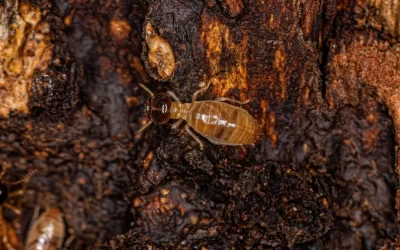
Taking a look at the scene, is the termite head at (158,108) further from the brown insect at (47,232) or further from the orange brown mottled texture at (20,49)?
the brown insect at (47,232)

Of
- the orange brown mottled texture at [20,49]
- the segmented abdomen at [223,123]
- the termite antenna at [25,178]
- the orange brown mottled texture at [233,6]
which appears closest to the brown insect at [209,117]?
the segmented abdomen at [223,123]

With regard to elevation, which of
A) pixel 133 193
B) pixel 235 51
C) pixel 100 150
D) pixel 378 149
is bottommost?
pixel 133 193

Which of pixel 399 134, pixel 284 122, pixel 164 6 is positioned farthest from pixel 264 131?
pixel 164 6

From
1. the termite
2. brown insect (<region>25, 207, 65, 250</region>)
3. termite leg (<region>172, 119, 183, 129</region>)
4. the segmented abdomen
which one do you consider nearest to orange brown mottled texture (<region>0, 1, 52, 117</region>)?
termite leg (<region>172, 119, 183, 129</region>)

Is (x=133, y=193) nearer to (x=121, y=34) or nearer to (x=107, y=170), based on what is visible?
(x=107, y=170)

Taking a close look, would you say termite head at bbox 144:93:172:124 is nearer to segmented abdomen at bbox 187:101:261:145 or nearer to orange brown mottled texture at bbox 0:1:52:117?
segmented abdomen at bbox 187:101:261:145

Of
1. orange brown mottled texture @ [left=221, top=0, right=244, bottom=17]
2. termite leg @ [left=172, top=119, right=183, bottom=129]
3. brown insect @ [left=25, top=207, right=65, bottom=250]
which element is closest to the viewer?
orange brown mottled texture @ [left=221, top=0, right=244, bottom=17]
